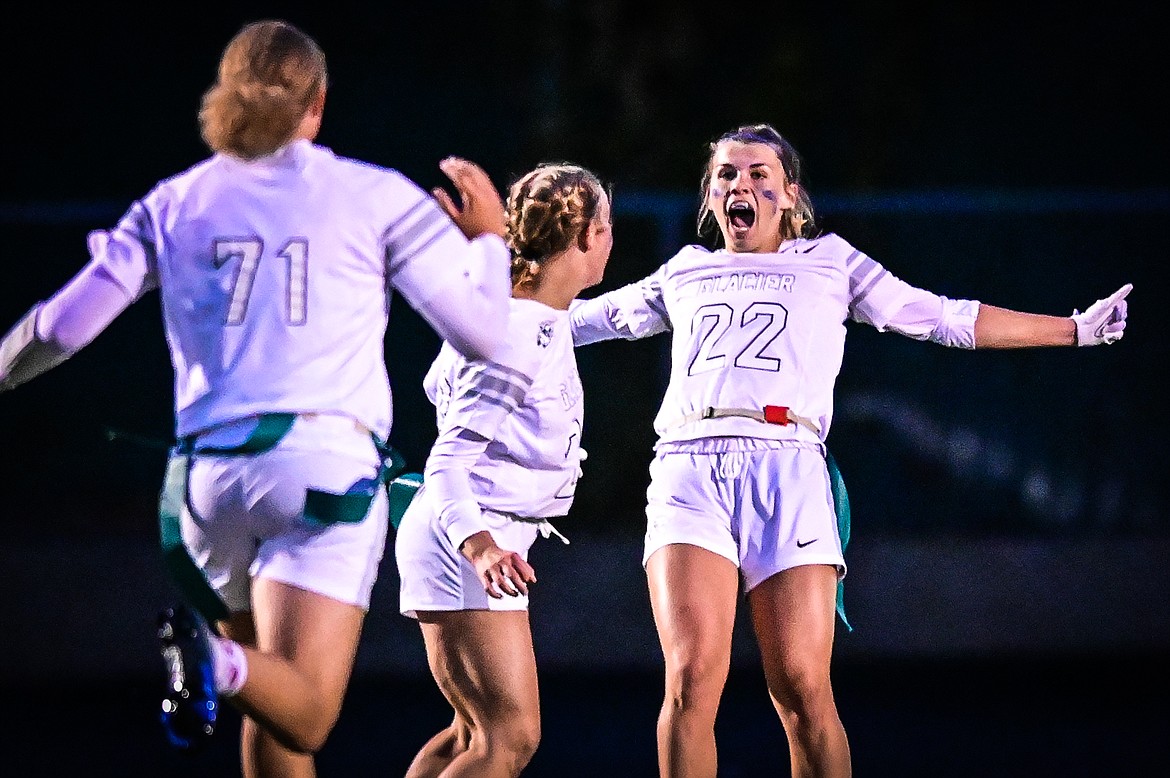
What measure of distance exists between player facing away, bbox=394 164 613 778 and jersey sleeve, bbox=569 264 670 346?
1.57ft

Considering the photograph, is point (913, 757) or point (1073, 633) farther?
point (1073, 633)

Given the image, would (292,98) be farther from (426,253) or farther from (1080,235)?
(1080,235)

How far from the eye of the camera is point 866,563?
6324 mm

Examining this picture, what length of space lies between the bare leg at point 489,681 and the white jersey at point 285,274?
63 centimetres

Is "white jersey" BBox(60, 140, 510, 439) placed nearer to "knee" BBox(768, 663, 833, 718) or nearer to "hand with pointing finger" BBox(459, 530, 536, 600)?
"hand with pointing finger" BBox(459, 530, 536, 600)

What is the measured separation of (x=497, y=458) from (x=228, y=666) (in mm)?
956

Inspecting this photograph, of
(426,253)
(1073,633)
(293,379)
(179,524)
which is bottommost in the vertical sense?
(1073,633)

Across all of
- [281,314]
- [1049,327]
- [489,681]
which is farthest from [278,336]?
[1049,327]

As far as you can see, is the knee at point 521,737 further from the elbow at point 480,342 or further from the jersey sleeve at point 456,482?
the elbow at point 480,342

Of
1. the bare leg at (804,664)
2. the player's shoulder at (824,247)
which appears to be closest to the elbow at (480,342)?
the bare leg at (804,664)

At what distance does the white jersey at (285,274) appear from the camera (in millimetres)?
2803

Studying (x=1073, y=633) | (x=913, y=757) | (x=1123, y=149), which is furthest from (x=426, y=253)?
(x=1123, y=149)

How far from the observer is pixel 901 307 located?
3965 mm

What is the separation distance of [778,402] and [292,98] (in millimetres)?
1461
